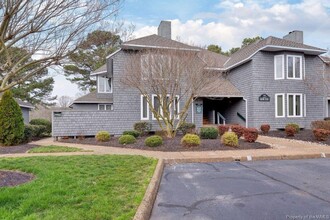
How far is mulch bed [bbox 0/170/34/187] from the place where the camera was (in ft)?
17.9

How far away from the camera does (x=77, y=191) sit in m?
4.78

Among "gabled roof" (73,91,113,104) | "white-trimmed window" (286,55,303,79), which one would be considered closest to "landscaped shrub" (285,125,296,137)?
"white-trimmed window" (286,55,303,79)

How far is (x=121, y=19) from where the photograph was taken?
6379 millimetres

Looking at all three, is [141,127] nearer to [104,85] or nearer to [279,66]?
[104,85]

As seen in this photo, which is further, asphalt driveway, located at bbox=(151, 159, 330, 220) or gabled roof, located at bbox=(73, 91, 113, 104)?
gabled roof, located at bbox=(73, 91, 113, 104)

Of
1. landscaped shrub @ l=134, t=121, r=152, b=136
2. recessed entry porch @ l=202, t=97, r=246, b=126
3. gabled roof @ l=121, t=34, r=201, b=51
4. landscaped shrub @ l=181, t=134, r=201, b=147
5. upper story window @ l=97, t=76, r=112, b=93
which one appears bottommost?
landscaped shrub @ l=181, t=134, r=201, b=147

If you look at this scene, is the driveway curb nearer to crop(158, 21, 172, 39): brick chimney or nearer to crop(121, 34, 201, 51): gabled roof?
crop(121, 34, 201, 51): gabled roof

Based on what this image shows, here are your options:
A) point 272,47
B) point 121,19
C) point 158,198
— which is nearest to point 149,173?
point 158,198

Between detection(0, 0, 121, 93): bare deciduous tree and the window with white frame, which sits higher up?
the window with white frame

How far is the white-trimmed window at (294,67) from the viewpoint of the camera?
61.2 feet

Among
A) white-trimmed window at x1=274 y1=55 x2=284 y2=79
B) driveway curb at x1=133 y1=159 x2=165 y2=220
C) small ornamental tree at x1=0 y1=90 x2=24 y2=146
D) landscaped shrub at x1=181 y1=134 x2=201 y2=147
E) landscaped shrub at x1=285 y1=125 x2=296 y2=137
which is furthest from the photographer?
white-trimmed window at x1=274 y1=55 x2=284 y2=79

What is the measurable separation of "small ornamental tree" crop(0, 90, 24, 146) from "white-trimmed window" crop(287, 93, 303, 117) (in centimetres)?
1762

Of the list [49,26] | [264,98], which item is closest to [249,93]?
[264,98]

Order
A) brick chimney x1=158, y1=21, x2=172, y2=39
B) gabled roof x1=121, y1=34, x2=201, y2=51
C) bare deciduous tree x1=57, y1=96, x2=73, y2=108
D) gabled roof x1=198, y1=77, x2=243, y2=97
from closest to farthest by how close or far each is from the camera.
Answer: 1. gabled roof x1=121, y1=34, x2=201, y2=51
2. gabled roof x1=198, y1=77, x2=243, y2=97
3. brick chimney x1=158, y1=21, x2=172, y2=39
4. bare deciduous tree x1=57, y1=96, x2=73, y2=108
